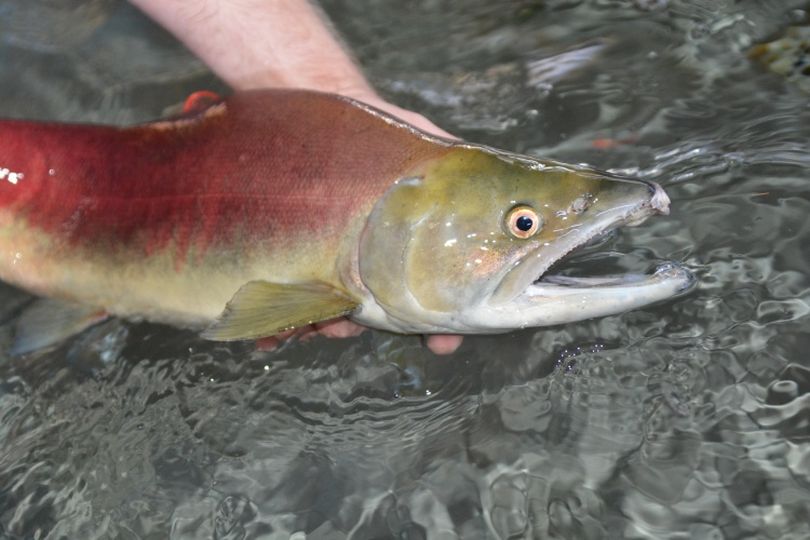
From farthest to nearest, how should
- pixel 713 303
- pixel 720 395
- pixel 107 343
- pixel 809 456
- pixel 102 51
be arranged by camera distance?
pixel 102 51
pixel 107 343
pixel 713 303
pixel 720 395
pixel 809 456

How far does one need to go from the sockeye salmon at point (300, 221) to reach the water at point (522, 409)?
0.32 meters

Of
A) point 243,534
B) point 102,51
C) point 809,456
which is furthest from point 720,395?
point 102,51

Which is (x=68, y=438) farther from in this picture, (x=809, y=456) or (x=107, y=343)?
(x=809, y=456)

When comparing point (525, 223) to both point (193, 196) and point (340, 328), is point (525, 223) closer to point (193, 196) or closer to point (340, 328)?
point (340, 328)

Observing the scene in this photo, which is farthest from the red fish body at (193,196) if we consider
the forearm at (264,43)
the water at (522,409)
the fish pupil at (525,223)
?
the forearm at (264,43)

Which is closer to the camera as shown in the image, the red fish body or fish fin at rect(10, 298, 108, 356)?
the red fish body

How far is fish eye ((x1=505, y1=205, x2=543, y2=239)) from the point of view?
2.23 metres

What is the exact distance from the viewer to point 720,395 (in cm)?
249

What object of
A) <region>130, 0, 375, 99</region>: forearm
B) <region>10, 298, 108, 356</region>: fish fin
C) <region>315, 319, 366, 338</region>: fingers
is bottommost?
<region>315, 319, 366, 338</region>: fingers

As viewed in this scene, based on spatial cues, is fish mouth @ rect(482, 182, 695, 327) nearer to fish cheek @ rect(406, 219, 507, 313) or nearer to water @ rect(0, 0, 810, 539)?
fish cheek @ rect(406, 219, 507, 313)

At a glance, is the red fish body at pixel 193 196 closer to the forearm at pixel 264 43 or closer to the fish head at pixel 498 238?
the fish head at pixel 498 238

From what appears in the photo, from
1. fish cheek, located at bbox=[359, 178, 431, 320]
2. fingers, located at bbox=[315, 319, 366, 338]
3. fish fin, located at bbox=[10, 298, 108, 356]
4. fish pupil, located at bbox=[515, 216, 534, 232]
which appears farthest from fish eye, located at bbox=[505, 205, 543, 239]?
fish fin, located at bbox=[10, 298, 108, 356]

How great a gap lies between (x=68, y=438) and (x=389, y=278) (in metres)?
1.22

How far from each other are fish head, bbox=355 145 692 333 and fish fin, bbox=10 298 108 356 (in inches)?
37.5
